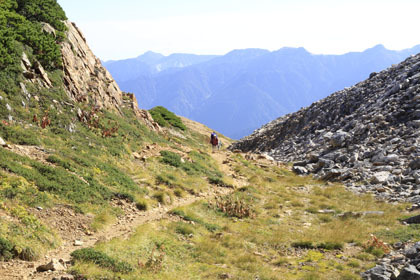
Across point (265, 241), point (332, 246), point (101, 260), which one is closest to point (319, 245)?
point (332, 246)

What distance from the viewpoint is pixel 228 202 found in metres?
18.3

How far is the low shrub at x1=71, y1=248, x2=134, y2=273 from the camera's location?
9.41 meters

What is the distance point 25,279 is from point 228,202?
1148cm

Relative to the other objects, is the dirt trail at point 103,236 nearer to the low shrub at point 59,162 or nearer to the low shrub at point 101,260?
the low shrub at point 101,260

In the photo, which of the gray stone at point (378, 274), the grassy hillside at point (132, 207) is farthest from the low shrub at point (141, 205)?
the gray stone at point (378, 274)

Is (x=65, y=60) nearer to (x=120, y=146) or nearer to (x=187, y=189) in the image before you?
(x=120, y=146)

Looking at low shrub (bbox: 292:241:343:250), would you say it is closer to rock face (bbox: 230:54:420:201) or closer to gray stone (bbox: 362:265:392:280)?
gray stone (bbox: 362:265:392:280)

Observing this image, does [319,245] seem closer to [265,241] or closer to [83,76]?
[265,241]

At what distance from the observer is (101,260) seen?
375 inches

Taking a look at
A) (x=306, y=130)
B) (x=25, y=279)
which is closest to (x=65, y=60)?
(x=25, y=279)

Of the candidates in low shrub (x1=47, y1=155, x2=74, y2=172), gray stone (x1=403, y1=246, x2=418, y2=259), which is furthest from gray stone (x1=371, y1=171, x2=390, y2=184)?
low shrub (x1=47, y1=155, x2=74, y2=172)

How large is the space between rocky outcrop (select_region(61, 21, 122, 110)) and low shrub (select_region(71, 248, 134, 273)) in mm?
16079

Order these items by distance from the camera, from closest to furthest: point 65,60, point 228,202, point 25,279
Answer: point 25,279
point 228,202
point 65,60

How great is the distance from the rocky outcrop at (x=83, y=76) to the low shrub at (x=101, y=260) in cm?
1608
